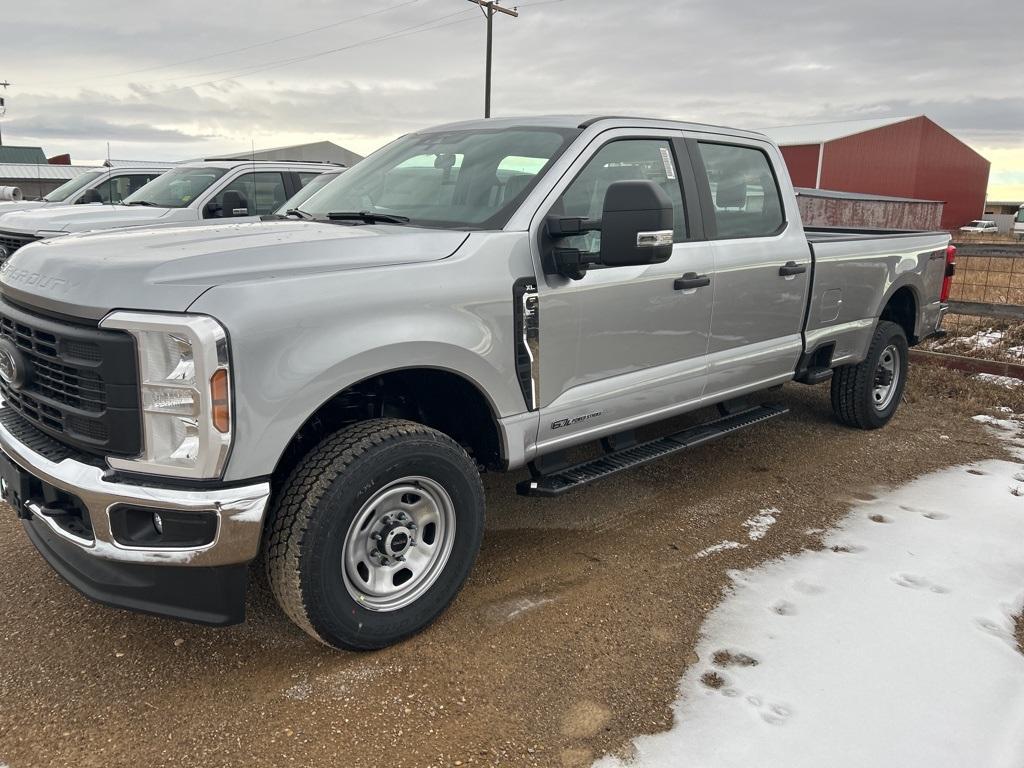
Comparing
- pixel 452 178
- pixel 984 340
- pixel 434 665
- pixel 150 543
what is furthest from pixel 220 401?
pixel 984 340

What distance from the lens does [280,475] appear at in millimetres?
2943

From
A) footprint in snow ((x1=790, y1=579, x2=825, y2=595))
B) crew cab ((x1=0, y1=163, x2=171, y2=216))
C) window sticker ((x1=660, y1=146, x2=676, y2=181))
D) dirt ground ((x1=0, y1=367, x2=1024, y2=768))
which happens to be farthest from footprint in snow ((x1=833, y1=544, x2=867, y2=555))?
crew cab ((x1=0, y1=163, x2=171, y2=216))


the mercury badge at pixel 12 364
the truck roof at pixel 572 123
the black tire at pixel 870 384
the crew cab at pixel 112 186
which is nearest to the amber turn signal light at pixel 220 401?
the mercury badge at pixel 12 364

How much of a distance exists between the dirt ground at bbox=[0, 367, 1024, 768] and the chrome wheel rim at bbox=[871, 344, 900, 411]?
2.01 metres

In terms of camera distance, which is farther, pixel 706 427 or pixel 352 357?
pixel 706 427

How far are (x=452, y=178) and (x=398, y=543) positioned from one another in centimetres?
172

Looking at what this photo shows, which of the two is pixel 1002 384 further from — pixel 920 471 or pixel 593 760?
pixel 593 760

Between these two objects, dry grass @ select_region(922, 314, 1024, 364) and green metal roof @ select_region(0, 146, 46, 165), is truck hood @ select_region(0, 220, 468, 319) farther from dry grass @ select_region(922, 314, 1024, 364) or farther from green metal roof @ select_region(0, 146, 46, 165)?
green metal roof @ select_region(0, 146, 46, 165)

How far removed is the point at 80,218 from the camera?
8.38 metres

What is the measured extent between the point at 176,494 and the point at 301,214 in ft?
6.16

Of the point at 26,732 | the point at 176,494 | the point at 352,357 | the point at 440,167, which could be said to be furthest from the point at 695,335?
the point at 26,732

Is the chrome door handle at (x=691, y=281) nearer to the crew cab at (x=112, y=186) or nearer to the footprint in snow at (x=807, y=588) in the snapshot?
the footprint in snow at (x=807, y=588)

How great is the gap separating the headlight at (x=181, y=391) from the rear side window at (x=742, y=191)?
9.16 feet

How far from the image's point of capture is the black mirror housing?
3.11 meters
